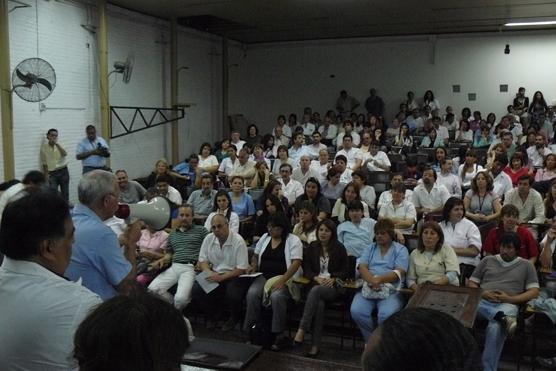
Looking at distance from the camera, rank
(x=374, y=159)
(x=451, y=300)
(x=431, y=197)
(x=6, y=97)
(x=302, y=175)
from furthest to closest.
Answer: (x=374, y=159) < (x=302, y=175) < (x=6, y=97) < (x=431, y=197) < (x=451, y=300)

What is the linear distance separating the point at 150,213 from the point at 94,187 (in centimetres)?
39

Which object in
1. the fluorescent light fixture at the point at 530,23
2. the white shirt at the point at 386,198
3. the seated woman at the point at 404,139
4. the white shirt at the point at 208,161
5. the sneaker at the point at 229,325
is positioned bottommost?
the sneaker at the point at 229,325

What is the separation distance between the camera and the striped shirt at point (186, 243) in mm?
5074

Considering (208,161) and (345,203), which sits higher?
(208,161)

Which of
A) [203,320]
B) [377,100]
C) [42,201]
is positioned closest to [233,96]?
[377,100]

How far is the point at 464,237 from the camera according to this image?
5.09m

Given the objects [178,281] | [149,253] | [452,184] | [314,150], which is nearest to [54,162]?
[149,253]

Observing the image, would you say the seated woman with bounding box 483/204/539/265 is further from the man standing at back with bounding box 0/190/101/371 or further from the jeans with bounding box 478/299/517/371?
the man standing at back with bounding box 0/190/101/371

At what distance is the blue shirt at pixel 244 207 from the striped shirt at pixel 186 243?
1589 mm

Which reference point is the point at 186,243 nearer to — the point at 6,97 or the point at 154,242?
the point at 154,242

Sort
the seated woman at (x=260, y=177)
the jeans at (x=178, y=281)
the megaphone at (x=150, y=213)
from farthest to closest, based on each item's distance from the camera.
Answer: the seated woman at (x=260, y=177) < the jeans at (x=178, y=281) < the megaphone at (x=150, y=213)

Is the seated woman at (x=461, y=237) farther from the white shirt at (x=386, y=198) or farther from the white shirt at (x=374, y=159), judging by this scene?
the white shirt at (x=374, y=159)

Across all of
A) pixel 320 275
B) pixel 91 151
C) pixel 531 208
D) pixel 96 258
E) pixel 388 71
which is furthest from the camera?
pixel 388 71

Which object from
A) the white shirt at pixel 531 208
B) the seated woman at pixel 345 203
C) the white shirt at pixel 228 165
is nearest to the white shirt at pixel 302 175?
the white shirt at pixel 228 165
